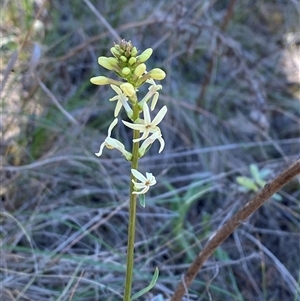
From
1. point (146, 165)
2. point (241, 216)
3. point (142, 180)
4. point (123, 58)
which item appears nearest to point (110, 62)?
point (123, 58)

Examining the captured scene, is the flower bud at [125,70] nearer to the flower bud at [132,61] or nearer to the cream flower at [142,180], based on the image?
the flower bud at [132,61]

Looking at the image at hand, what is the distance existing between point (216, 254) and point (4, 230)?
30.7 inches

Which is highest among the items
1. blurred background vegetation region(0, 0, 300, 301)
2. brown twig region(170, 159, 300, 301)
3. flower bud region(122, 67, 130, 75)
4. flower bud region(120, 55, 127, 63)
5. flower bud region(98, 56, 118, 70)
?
flower bud region(120, 55, 127, 63)

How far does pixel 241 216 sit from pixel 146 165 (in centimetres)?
119

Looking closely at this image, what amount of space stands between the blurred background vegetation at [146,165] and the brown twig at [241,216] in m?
0.07

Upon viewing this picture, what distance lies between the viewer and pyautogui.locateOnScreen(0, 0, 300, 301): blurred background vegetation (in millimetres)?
1832

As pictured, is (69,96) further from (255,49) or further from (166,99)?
(255,49)

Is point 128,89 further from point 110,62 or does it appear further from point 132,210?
point 132,210

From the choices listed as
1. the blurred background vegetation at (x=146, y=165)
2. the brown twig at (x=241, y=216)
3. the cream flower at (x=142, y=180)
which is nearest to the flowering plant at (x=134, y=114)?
the cream flower at (x=142, y=180)

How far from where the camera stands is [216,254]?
2.08m

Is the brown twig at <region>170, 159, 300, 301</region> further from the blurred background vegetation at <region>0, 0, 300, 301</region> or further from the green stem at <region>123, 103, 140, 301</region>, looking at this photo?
the green stem at <region>123, 103, 140, 301</region>

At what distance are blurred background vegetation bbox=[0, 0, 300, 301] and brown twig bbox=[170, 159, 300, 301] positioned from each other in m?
0.07

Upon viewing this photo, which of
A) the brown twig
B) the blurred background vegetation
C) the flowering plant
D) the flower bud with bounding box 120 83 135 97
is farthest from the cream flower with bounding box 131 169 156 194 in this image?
the blurred background vegetation

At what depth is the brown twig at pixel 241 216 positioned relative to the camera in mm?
1212
